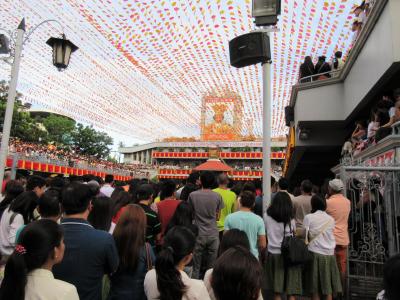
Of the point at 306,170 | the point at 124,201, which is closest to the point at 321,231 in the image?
the point at 124,201

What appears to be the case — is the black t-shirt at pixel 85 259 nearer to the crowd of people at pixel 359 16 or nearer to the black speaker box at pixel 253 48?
the black speaker box at pixel 253 48

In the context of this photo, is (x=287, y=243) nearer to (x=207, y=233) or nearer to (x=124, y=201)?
(x=207, y=233)

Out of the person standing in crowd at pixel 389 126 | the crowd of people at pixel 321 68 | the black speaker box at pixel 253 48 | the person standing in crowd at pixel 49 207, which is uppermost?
the crowd of people at pixel 321 68

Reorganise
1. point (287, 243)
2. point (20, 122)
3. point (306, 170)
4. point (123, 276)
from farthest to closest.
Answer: point (20, 122) → point (306, 170) → point (287, 243) → point (123, 276)

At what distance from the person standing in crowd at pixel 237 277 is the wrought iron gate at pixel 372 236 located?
336 cm

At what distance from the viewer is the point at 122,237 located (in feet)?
8.55

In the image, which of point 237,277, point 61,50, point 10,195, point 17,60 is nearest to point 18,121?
point 17,60

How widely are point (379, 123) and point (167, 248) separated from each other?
595 centimetres

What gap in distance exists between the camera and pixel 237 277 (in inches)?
68.8

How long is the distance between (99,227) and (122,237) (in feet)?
1.73

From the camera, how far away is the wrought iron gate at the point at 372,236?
448 cm

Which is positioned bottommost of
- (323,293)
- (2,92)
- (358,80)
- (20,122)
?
(323,293)

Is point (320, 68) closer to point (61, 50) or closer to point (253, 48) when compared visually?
point (253, 48)

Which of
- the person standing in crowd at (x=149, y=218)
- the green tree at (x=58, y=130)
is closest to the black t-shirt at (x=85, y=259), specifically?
the person standing in crowd at (x=149, y=218)
